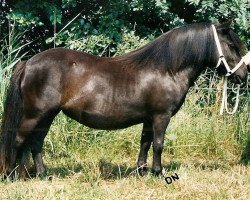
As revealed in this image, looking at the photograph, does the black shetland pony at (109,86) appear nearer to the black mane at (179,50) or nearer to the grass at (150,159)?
the black mane at (179,50)

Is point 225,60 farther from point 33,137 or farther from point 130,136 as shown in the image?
point 33,137

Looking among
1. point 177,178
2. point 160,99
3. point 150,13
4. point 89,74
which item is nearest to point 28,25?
point 150,13

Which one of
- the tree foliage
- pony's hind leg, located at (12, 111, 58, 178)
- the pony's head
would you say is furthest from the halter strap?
the tree foliage

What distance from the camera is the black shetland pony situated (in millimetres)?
4496

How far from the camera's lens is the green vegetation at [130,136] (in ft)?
13.9

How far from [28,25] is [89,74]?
350 centimetres

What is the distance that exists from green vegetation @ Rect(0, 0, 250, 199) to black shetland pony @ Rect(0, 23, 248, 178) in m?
0.59

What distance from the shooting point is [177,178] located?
14.9 feet

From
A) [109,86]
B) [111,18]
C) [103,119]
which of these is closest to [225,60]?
[109,86]

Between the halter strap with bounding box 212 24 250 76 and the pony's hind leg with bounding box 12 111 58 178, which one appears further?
the halter strap with bounding box 212 24 250 76

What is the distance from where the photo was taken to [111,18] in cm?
761

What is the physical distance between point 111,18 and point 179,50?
Answer: 10.7 feet

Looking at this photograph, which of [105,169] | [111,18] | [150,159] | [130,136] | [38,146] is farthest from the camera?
[111,18]

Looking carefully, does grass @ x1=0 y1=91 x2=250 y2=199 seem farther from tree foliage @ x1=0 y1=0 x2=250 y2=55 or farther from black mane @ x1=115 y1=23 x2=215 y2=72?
tree foliage @ x1=0 y1=0 x2=250 y2=55
